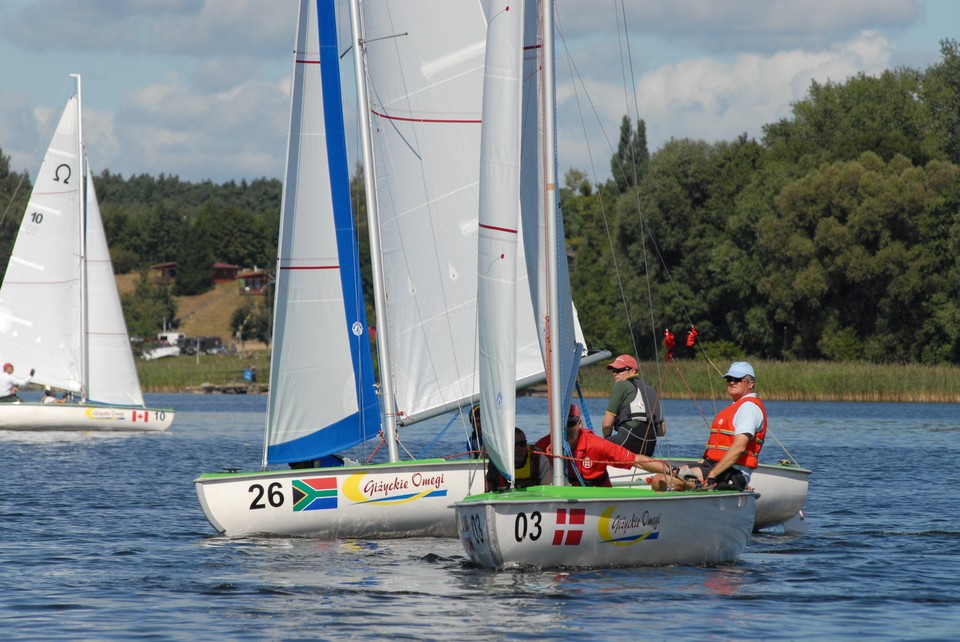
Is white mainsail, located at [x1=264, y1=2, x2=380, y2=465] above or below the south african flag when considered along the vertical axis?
above

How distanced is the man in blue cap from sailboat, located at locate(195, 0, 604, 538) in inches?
141

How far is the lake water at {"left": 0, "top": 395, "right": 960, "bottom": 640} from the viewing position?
1172cm

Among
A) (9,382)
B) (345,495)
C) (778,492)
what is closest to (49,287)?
A: (9,382)

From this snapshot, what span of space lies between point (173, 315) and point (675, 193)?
78.6 m

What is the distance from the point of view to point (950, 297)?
211 feet

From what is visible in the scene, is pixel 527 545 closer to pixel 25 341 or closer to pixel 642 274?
pixel 25 341

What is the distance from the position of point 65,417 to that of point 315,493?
69.6 ft

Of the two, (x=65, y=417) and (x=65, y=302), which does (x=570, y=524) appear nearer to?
(x=65, y=417)

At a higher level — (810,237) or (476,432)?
(810,237)

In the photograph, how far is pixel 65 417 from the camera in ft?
119

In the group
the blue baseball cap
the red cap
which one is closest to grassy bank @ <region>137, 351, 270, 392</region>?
the red cap

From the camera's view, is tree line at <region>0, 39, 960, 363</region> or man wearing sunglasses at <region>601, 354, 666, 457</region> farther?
tree line at <region>0, 39, 960, 363</region>

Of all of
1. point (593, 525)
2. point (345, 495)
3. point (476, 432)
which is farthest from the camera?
point (476, 432)

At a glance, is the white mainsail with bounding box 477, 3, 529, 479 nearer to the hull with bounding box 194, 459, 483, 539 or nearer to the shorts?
the shorts
